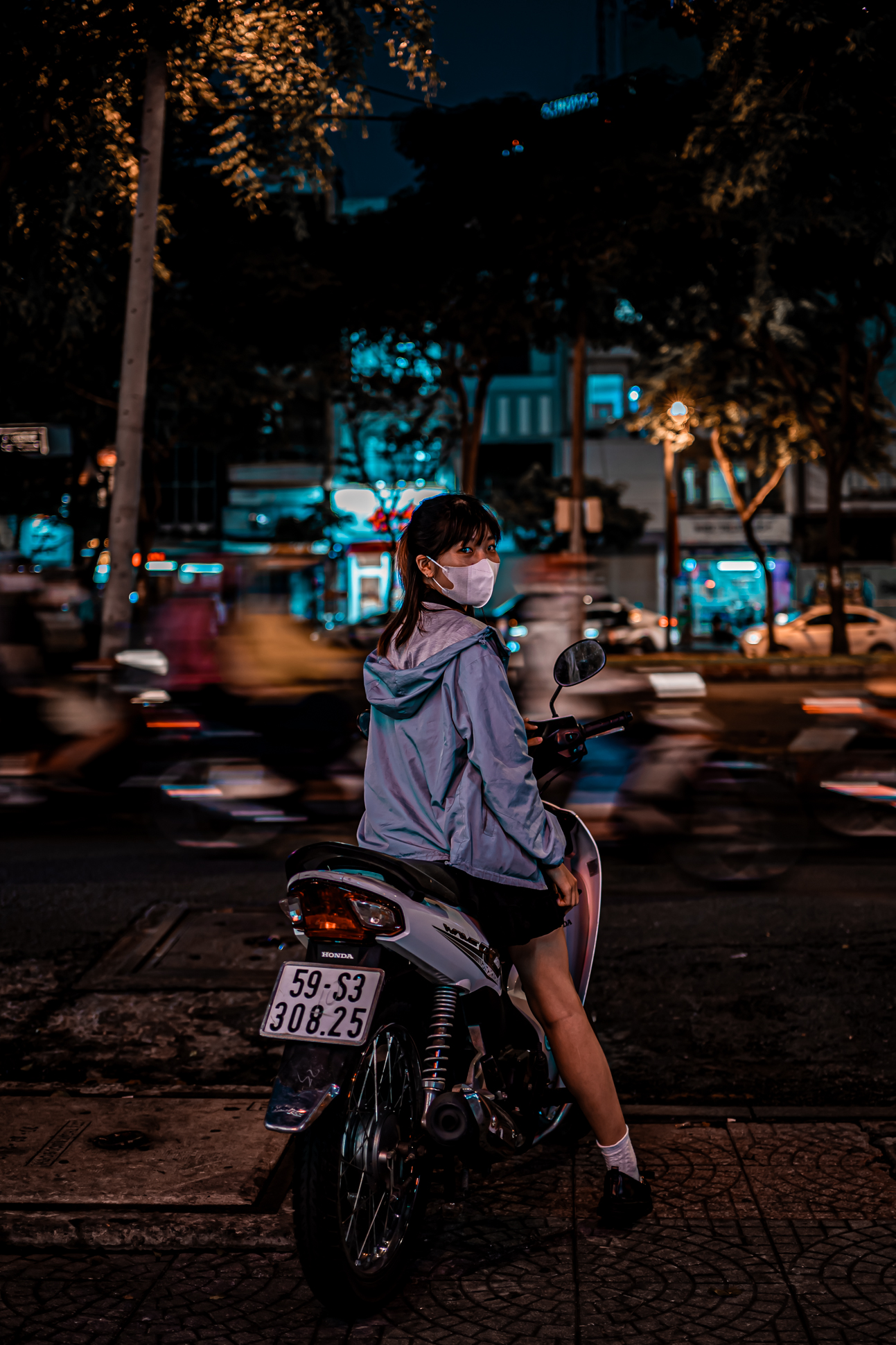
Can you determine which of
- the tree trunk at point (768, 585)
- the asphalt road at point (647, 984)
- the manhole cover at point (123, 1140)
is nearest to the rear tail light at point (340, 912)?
the manhole cover at point (123, 1140)

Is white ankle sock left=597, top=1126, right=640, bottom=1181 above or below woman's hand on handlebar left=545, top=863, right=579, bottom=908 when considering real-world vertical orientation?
below

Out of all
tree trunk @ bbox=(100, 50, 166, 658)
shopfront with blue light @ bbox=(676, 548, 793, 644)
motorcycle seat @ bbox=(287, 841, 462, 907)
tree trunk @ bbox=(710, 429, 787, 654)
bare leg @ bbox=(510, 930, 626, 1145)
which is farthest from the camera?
shopfront with blue light @ bbox=(676, 548, 793, 644)

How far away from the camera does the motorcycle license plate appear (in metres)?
3.03

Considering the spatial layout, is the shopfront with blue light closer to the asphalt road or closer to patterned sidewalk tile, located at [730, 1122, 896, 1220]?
the asphalt road

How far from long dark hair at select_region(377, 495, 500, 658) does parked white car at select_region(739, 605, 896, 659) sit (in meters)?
28.7

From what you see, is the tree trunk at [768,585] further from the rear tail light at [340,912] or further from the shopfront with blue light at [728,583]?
the rear tail light at [340,912]

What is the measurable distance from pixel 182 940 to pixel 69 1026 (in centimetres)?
115

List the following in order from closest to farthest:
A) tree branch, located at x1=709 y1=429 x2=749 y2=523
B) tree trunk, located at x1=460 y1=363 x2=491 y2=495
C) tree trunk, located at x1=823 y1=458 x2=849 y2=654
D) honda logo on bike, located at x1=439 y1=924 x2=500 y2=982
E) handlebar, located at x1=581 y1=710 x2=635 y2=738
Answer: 1. honda logo on bike, located at x1=439 y1=924 x2=500 y2=982
2. handlebar, located at x1=581 y1=710 x2=635 y2=738
3. tree trunk, located at x1=460 y1=363 x2=491 y2=495
4. tree trunk, located at x1=823 y1=458 x2=849 y2=654
5. tree branch, located at x1=709 y1=429 x2=749 y2=523

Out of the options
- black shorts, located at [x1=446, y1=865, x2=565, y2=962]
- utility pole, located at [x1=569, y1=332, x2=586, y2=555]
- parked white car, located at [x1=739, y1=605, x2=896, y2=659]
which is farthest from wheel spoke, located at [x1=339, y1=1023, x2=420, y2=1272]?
parked white car, located at [x1=739, y1=605, x2=896, y2=659]

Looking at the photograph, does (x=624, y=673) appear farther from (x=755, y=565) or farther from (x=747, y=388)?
(x=755, y=565)

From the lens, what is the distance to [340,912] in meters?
3.16

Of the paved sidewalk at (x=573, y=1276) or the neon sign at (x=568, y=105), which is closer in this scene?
the paved sidewalk at (x=573, y=1276)

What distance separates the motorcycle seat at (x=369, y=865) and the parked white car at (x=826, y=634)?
94.9ft

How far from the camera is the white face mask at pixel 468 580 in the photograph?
341 cm
